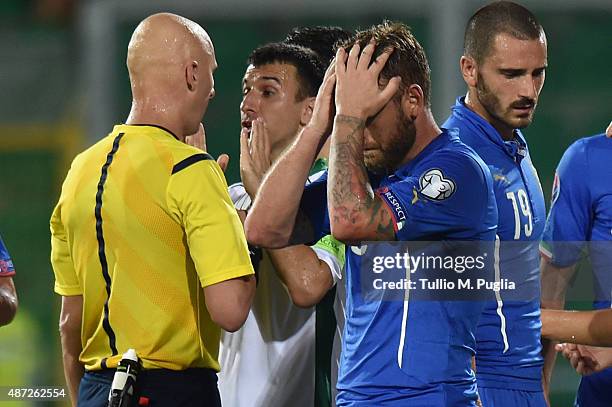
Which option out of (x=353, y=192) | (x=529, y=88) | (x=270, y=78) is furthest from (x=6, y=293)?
(x=529, y=88)

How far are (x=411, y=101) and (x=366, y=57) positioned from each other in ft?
0.45

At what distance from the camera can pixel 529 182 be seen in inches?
114

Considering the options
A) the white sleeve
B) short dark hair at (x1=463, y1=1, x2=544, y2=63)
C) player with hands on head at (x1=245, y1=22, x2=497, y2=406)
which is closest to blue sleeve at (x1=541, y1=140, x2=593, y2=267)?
short dark hair at (x1=463, y1=1, x2=544, y2=63)

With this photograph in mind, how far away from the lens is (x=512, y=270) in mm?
2746

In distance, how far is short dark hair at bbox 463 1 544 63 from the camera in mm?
2926

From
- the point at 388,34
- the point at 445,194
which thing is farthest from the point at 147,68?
the point at 445,194

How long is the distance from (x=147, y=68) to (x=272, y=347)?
88cm

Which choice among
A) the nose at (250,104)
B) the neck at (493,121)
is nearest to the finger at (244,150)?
the nose at (250,104)

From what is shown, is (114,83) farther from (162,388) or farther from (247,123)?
(162,388)

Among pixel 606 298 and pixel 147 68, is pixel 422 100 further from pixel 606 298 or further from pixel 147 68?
pixel 606 298

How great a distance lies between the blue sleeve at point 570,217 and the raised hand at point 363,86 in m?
0.90

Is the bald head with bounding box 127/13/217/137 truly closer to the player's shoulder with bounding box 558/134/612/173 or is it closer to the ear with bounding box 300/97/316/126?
the ear with bounding box 300/97/316/126

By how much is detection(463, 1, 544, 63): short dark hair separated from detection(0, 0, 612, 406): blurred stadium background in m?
2.66

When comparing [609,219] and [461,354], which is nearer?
[461,354]
